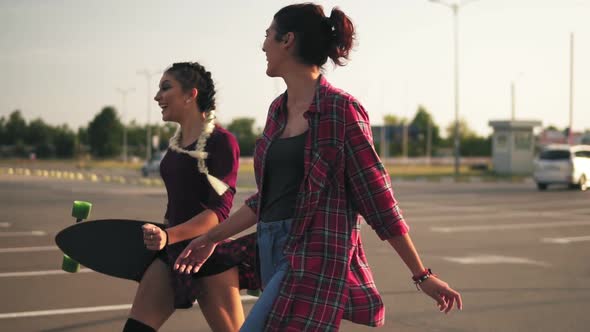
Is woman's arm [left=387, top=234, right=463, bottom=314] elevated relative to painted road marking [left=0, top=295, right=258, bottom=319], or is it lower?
elevated

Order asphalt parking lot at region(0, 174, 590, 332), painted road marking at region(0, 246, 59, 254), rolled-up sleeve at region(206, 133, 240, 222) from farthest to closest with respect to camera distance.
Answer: painted road marking at region(0, 246, 59, 254), asphalt parking lot at region(0, 174, 590, 332), rolled-up sleeve at region(206, 133, 240, 222)

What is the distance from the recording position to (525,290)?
827 centimetres

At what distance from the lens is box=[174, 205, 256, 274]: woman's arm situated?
3.20 metres

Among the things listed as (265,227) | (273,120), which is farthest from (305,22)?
(265,227)

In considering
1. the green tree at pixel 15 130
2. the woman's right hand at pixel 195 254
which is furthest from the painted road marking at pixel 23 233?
the green tree at pixel 15 130

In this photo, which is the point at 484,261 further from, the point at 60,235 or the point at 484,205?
the point at 484,205

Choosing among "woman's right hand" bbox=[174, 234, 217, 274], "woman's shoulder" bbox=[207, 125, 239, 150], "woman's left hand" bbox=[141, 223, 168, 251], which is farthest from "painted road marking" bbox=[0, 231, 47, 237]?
"woman's right hand" bbox=[174, 234, 217, 274]

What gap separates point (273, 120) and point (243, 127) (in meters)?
160

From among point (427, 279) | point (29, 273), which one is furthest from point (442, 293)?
point (29, 273)

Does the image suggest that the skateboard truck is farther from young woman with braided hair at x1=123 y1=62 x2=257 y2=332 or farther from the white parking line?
the white parking line

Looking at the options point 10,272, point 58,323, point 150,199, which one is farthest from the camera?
point 150,199

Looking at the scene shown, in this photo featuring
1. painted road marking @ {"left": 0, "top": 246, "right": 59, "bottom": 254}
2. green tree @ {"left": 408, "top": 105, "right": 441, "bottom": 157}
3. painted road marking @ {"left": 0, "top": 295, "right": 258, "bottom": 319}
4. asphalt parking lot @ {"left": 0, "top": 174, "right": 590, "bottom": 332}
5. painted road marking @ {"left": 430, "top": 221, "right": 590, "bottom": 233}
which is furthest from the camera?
green tree @ {"left": 408, "top": 105, "right": 441, "bottom": 157}

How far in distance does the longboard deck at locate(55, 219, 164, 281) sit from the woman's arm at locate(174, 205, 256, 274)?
39 centimetres

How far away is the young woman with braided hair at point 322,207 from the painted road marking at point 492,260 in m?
7.68
